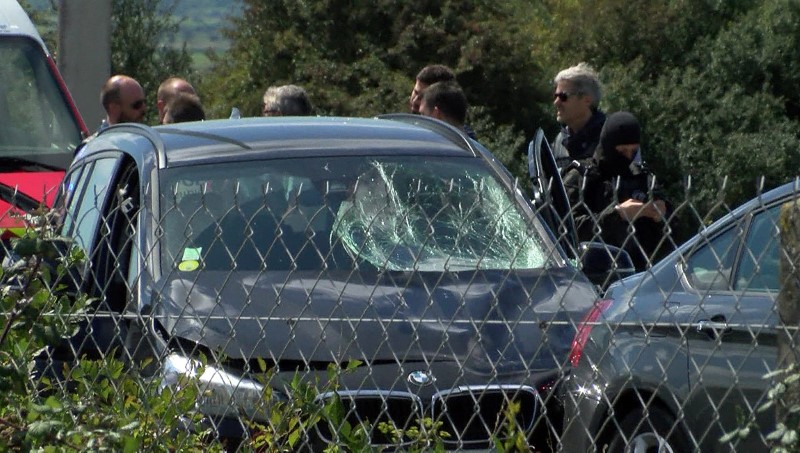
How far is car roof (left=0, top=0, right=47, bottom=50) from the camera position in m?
9.98

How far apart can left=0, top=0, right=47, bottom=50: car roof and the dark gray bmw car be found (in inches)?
154

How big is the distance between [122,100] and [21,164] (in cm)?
82

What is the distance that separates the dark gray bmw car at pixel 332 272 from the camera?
4.16 m

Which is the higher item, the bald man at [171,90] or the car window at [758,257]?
the car window at [758,257]

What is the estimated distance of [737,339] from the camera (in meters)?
3.79

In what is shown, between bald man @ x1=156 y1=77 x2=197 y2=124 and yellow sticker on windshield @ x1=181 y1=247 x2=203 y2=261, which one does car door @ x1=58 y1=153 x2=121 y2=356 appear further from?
bald man @ x1=156 y1=77 x2=197 y2=124

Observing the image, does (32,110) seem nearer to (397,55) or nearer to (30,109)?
(30,109)

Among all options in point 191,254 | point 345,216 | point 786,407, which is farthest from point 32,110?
point 786,407

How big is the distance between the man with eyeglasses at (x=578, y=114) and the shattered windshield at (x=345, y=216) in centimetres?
227

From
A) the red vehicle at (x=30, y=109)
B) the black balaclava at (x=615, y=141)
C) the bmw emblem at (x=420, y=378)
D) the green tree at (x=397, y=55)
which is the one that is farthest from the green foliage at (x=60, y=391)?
the green tree at (x=397, y=55)

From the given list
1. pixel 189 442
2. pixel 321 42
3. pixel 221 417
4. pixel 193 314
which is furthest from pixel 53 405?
pixel 321 42

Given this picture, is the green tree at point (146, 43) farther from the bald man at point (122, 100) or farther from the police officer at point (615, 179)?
the police officer at point (615, 179)

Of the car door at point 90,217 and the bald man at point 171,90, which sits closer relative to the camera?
the car door at point 90,217

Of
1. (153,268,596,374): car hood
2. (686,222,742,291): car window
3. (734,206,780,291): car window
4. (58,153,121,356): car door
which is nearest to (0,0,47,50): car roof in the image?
(58,153,121,356): car door
